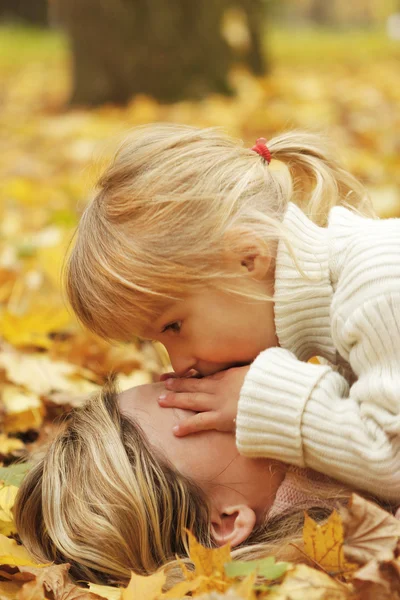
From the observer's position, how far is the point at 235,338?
5.85 feet

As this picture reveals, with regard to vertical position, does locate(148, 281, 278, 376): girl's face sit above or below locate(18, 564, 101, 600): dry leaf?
above

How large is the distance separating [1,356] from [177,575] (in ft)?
3.85

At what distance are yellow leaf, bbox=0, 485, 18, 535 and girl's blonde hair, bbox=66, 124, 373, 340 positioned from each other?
0.38m

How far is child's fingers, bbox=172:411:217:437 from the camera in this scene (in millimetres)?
1772

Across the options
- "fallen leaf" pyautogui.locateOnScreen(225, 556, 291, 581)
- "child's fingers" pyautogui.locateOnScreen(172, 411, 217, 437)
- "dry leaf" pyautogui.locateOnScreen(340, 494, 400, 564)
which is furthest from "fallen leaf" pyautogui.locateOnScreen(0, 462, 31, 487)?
"dry leaf" pyautogui.locateOnScreen(340, 494, 400, 564)

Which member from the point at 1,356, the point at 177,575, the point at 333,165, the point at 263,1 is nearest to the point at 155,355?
the point at 1,356

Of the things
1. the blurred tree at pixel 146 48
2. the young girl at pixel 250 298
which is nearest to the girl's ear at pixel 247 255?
the young girl at pixel 250 298

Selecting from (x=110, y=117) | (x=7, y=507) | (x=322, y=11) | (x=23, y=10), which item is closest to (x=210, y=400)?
(x=7, y=507)

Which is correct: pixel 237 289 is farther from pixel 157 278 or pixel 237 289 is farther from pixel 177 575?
pixel 177 575

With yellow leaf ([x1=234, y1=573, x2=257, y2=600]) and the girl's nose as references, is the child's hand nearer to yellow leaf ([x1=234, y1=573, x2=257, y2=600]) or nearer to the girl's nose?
the girl's nose

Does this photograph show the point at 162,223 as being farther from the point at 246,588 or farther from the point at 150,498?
the point at 246,588

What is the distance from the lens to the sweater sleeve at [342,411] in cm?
158

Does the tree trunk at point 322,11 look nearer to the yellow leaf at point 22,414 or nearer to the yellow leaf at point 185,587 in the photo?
the yellow leaf at point 22,414

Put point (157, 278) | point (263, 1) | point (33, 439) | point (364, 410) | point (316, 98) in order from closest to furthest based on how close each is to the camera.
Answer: point (364, 410) → point (157, 278) → point (33, 439) → point (316, 98) → point (263, 1)
